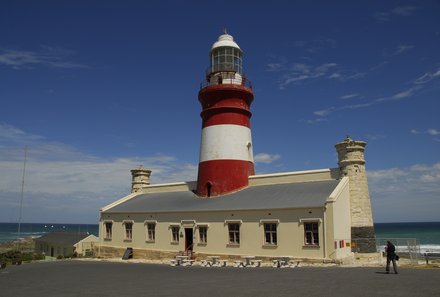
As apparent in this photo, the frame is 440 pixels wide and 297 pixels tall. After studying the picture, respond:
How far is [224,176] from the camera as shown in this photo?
87.4ft

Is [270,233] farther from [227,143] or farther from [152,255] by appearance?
[152,255]

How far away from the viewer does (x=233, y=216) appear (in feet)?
75.2

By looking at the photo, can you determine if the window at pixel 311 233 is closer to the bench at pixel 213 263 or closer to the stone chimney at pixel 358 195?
the stone chimney at pixel 358 195

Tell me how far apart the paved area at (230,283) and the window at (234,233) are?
5.10 m

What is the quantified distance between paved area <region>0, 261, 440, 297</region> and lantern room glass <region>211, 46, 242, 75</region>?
14.9 meters

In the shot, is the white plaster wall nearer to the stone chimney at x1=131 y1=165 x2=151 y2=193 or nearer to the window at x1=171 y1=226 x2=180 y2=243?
the window at x1=171 y1=226 x2=180 y2=243

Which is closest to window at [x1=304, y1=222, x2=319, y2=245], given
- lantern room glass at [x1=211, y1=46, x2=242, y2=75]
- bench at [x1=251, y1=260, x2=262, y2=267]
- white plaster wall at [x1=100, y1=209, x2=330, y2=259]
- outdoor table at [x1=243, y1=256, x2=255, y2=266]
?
white plaster wall at [x1=100, y1=209, x2=330, y2=259]

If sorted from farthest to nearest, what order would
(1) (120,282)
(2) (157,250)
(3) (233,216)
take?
1. (2) (157,250)
2. (3) (233,216)
3. (1) (120,282)

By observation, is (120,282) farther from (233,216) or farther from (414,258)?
(414,258)

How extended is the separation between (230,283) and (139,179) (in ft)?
72.6

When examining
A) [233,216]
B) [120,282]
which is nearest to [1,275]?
[120,282]

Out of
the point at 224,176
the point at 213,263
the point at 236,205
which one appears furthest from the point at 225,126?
the point at 213,263

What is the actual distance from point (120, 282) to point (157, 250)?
11570mm

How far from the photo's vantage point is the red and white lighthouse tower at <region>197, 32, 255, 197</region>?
2672 centimetres
